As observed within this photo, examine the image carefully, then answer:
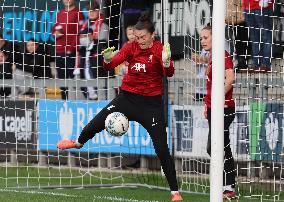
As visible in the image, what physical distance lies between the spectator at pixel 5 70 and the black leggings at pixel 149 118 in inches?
173

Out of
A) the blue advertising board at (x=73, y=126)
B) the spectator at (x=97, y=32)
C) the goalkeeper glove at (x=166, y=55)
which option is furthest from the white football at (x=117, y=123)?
the blue advertising board at (x=73, y=126)

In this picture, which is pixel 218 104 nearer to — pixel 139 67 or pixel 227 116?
pixel 139 67

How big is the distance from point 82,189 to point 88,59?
2976 millimetres

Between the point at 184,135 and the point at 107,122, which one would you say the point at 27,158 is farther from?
the point at 107,122

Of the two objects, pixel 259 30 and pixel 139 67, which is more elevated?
pixel 259 30

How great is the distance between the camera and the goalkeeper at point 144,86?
37.2ft

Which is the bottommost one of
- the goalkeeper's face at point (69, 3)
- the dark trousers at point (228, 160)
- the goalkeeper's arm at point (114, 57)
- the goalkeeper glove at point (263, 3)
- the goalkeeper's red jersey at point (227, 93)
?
the dark trousers at point (228, 160)

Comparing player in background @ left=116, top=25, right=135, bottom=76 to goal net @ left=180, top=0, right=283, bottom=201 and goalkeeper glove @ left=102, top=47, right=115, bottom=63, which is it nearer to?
goal net @ left=180, top=0, right=283, bottom=201

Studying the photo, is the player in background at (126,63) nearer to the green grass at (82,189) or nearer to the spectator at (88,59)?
the spectator at (88,59)

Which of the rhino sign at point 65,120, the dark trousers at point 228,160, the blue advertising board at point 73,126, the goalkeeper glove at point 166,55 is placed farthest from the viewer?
the rhino sign at point 65,120

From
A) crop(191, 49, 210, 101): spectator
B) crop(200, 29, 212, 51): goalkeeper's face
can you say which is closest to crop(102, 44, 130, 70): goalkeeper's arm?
crop(200, 29, 212, 51): goalkeeper's face

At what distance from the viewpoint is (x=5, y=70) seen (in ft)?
54.5

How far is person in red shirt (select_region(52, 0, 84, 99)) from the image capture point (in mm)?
15039

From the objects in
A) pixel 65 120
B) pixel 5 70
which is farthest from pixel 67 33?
pixel 5 70
